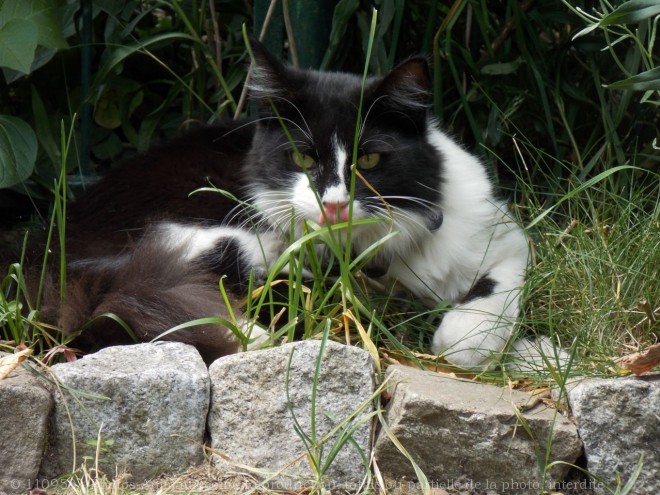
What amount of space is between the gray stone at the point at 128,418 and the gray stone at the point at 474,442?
410 mm

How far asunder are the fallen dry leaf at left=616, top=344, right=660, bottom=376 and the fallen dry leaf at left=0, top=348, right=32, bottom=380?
129 cm

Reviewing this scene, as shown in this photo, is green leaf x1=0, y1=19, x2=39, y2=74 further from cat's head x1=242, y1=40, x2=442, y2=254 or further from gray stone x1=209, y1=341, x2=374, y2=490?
gray stone x1=209, y1=341, x2=374, y2=490

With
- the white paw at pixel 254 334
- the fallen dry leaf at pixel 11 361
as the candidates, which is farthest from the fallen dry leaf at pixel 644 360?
the fallen dry leaf at pixel 11 361

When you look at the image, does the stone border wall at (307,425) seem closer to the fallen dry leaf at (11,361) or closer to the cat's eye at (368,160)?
the fallen dry leaf at (11,361)

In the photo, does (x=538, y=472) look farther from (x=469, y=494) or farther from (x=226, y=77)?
(x=226, y=77)

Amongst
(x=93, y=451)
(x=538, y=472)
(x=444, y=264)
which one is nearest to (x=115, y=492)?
(x=93, y=451)

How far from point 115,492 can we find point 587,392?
0.97 meters

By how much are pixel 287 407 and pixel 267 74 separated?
1.03m

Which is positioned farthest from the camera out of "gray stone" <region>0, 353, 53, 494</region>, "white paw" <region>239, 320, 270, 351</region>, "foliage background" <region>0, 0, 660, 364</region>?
"foliage background" <region>0, 0, 660, 364</region>

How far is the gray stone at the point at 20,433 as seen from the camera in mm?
1808

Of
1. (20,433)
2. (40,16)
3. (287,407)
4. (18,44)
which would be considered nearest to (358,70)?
(40,16)

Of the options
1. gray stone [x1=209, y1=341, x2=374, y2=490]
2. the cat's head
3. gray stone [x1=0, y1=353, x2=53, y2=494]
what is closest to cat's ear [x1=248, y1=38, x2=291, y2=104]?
the cat's head

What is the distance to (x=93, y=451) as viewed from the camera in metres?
1.89

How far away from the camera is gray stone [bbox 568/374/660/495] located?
1.86 metres
